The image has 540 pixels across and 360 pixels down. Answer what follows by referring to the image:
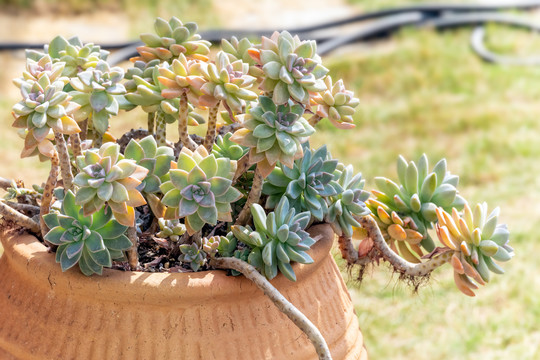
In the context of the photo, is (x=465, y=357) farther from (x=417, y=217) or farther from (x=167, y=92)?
(x=167, y=92)

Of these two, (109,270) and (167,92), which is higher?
(167,92)

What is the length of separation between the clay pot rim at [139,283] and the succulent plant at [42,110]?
15 centimetres

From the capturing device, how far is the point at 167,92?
90 centimetres

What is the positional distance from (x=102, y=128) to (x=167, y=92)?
0.10 metres

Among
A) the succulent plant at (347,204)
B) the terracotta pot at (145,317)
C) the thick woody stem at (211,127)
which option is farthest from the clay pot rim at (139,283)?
the thick woody stem at (211,127)

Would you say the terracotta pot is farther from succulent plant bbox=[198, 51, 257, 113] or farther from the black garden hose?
the black garden hose

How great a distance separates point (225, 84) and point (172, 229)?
0.68 feet

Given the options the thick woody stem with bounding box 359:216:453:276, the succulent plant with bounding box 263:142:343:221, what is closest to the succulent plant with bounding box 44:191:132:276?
the succulent plant with bounding box 263:142:343:221

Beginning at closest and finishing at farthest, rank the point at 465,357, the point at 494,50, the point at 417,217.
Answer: the point at 417,217 < the point at 465,357 < the point at 494,50

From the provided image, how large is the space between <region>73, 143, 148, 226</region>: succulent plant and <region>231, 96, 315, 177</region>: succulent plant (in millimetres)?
130

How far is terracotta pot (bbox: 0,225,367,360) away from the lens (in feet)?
2.68

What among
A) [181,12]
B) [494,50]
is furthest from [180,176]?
[181,12]

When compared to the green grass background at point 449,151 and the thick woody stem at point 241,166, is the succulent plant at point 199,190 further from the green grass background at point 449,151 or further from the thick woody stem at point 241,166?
the green grass background at point 449,151

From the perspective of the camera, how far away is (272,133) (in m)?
0.82
